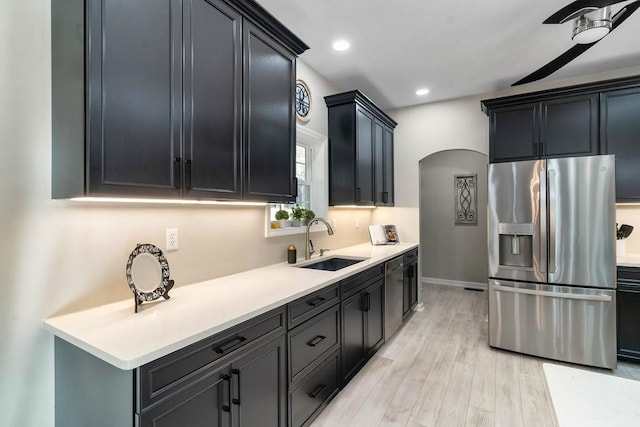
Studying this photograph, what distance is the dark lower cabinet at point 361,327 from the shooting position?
2.39 metres

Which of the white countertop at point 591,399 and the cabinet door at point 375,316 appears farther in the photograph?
the cabinet door at point 375,316

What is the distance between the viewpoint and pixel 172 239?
181 cm

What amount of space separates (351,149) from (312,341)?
2.10 meters

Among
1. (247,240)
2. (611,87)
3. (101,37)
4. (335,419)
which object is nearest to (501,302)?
(335,419)

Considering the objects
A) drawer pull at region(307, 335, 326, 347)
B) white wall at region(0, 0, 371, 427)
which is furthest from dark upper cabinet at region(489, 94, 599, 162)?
white wall at region(0, 0, 371, 427)

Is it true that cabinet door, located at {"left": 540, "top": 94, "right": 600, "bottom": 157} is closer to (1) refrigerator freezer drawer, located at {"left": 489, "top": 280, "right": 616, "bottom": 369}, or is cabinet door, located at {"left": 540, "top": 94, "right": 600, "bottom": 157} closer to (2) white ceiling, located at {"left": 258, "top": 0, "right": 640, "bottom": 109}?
(2) white ceiling, located at {"left": 258, "top": 0, "right": 640, "bottom": 109}

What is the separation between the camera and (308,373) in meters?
1.91

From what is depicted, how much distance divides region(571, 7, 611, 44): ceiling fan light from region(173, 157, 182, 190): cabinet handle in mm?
2858

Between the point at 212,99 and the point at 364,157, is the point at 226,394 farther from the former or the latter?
the point at 364,157

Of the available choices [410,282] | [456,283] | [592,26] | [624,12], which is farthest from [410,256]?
[624,12]

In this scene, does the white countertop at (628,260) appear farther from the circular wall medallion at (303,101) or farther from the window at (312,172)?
the circular wall medallion at (303,101)

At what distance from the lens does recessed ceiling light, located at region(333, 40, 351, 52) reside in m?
2.77

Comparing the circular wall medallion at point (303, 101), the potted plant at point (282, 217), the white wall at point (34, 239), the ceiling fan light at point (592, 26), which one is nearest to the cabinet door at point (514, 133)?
the ceiling fan light at point (592, 26)

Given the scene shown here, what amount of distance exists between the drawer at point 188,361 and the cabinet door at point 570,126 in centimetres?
338
